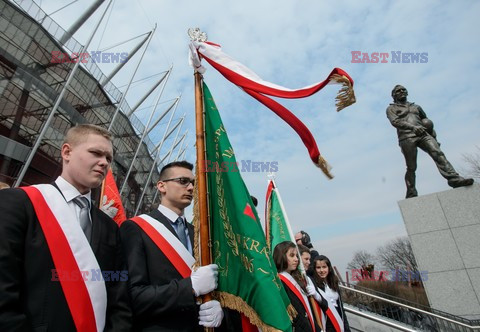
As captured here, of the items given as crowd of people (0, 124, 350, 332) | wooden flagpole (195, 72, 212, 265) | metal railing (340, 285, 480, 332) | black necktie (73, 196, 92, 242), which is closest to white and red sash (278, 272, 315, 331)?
crowd of people (0, 124, 350, 332)

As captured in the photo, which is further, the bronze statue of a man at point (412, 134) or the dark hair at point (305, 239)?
the bronze statue of a man at point (412, 134)

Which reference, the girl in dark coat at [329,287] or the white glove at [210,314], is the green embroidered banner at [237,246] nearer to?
the white glove at [210,314]

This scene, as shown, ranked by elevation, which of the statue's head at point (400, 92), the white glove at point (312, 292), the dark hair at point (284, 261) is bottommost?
the white glove at point (312, 292)

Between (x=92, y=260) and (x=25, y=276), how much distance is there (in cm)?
31

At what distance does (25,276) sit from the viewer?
155 centimetres

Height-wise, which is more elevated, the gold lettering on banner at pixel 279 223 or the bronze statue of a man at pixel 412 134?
the bronze statue of a man at pixel 412 134

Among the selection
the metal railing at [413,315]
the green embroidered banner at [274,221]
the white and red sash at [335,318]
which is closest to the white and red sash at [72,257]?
the white and red sash at [335,318]

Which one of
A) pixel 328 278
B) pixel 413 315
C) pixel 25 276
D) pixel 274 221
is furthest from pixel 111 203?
pixel 413 315

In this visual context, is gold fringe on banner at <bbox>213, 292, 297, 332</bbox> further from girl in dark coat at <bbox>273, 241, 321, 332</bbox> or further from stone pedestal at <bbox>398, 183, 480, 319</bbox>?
stone pedestal at <bbox>398, 183, 480, 319</bbox>

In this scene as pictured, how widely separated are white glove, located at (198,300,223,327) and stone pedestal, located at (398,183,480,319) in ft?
19.2

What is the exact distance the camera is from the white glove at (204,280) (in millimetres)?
2037

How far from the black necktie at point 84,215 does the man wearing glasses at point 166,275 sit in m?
0.36

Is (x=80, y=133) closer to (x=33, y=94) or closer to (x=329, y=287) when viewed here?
(x=329, y=287)

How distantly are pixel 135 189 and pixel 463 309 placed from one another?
83.3 feet
